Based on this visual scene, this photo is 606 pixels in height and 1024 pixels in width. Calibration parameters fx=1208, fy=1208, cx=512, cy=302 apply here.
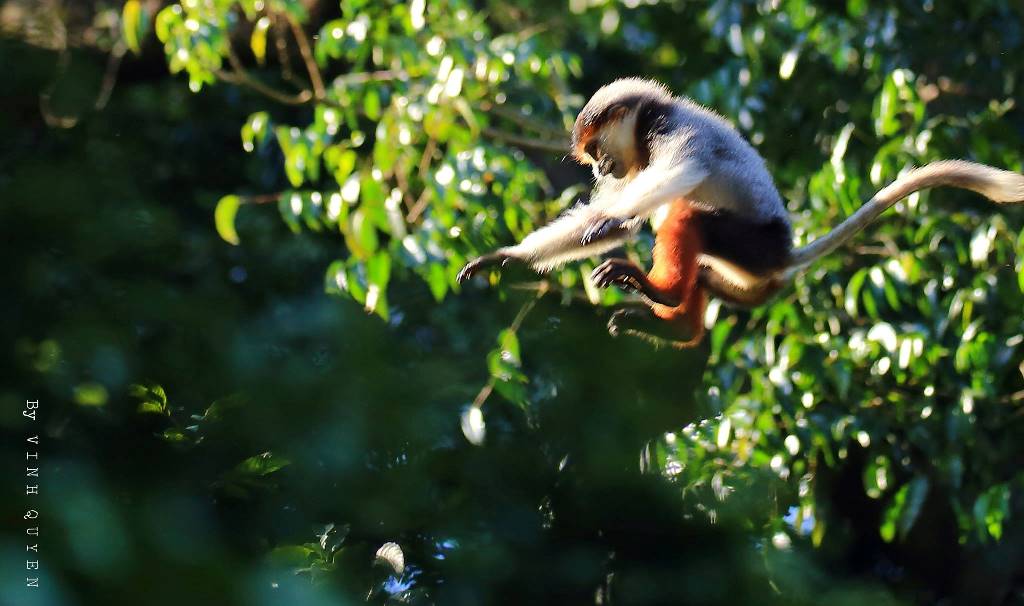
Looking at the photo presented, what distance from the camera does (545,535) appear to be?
2.31m

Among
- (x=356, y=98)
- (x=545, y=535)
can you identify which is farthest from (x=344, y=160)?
(x=545, y=535)

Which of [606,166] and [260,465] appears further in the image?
[606,166]

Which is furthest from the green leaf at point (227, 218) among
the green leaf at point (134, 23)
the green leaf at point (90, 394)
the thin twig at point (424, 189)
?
the green leaf at point (90, 394)

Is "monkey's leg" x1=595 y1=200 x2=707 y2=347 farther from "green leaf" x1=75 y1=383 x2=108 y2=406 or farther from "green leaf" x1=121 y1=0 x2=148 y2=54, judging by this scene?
"green leaf" x1=121 y1=0 x2=148 y2=54

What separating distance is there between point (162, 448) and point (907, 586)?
14.3 feet

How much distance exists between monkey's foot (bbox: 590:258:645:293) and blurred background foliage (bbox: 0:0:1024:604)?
44 cm

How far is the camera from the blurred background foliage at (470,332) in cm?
137

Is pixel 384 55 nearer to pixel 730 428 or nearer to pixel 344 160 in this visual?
pixel 344 160

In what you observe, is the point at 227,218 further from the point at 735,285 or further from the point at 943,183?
the point at 943,183

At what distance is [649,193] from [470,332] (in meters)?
2.41

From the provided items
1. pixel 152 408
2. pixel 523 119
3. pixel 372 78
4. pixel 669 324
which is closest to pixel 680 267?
pixel 669 324

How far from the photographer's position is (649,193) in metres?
2.51

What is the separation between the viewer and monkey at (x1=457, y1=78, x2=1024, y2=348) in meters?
2.53

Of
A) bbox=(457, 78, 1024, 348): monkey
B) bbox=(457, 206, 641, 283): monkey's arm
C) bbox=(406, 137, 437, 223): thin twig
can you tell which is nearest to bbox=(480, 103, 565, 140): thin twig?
bbox=(406, 137, 437, 223): thin twig
